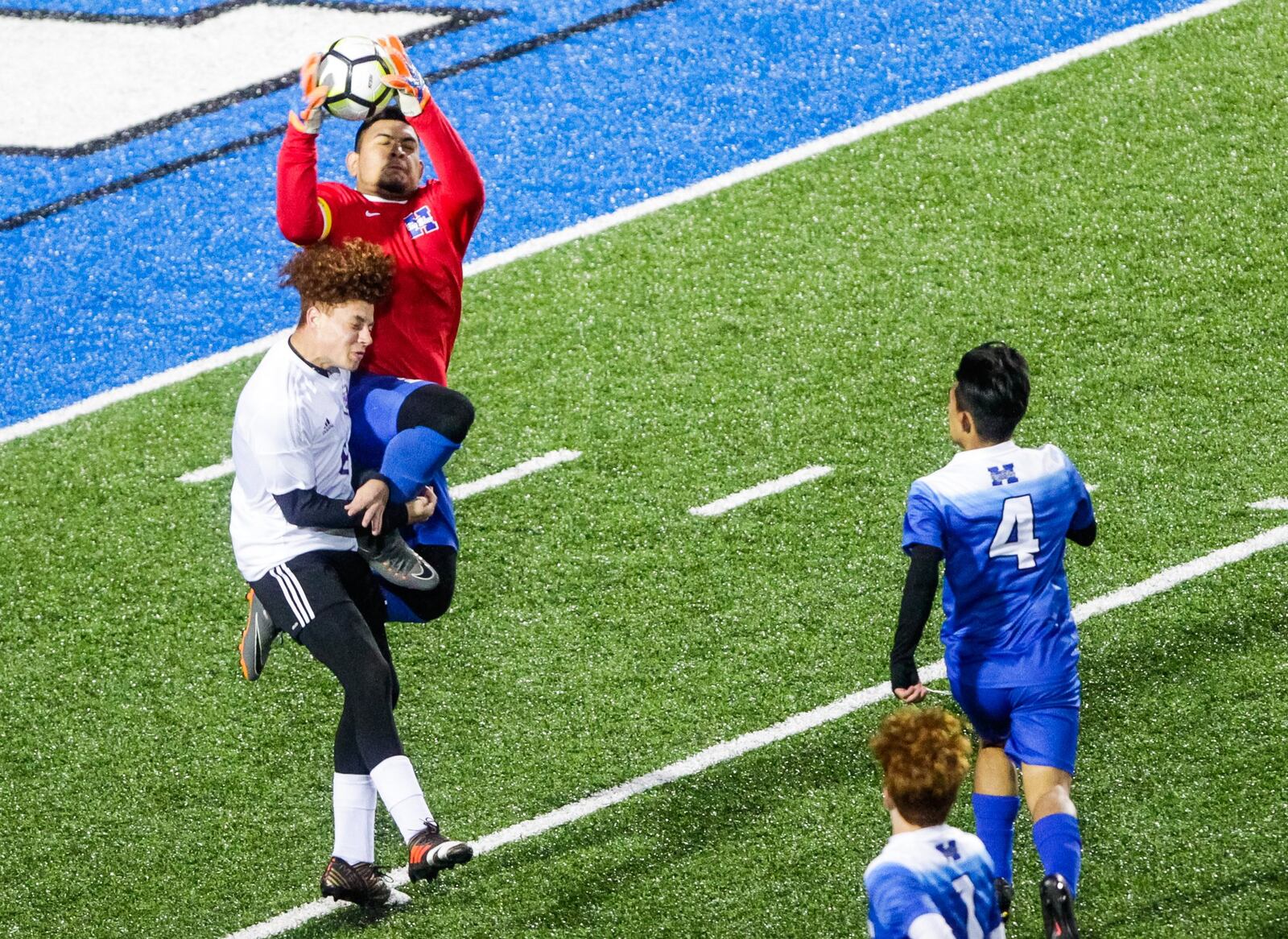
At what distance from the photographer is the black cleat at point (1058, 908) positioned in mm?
5219

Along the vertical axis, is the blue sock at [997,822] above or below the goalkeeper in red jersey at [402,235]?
below

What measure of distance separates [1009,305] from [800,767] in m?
3.44

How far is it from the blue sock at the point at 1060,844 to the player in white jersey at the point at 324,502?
1703 millimetres

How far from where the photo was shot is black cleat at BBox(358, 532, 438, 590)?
5848mm

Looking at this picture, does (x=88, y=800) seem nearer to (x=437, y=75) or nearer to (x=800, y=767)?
(x=800, y=767)

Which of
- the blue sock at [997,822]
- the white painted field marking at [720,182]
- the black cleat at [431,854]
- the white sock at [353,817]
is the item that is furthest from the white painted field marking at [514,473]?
A: the blue sock at [997,822]

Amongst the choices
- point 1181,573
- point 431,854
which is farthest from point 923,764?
point 1181,573

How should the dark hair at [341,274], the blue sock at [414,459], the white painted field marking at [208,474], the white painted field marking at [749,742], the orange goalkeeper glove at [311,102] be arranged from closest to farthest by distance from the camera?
1. the dark hair at [341,274]
2. the blue sock at [414,459]
3. the orange goalkeeper glove at [311,102]
4. the white painted field marking at [749,742]
5. the white painted field marking at [208,474]

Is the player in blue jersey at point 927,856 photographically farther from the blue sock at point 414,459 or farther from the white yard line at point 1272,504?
the white yard line at point 1272,504

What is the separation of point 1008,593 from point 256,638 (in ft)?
7.74

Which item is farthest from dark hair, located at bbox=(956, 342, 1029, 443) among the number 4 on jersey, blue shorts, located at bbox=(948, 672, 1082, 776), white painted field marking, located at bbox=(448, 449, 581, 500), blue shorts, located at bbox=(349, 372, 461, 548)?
white painted field marking, located at bbox=(448, 449, 581, 500)

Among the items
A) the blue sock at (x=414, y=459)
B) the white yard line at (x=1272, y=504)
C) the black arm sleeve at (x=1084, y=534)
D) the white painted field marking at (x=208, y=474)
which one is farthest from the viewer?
the white painted field marking at (x=208, y=474)

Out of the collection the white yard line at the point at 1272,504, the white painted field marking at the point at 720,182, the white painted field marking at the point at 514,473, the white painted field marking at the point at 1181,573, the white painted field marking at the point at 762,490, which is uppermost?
the white painted field marking at the point at 720,182

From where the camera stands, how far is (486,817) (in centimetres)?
657
